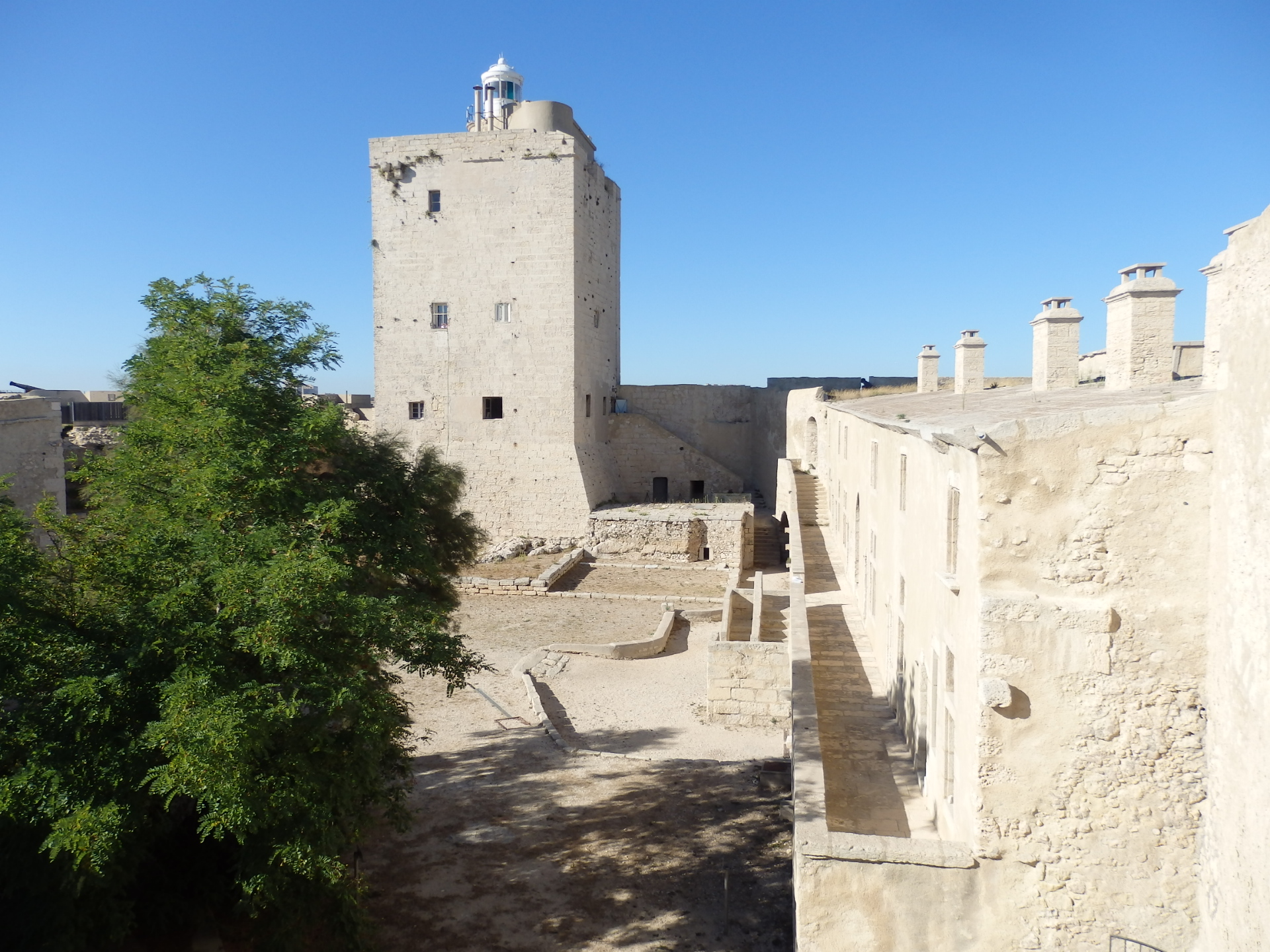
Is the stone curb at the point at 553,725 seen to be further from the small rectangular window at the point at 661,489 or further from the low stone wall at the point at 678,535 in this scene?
the small rectangular window at the point at 661,489

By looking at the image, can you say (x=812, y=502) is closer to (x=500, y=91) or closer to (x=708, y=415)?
(x=708, y=415)

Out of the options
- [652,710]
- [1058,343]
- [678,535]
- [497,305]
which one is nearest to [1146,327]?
[1058,343]

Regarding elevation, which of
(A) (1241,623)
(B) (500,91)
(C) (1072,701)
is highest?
(B) (500,91)

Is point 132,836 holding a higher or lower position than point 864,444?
lower

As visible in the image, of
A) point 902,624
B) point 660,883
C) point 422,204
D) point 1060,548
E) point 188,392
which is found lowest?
point 660,883

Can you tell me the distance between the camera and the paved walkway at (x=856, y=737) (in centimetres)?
670

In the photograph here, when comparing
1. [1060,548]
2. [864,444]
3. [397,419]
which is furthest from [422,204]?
[1060,548]

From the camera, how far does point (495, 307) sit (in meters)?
24.9

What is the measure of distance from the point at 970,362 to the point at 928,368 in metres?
4.57

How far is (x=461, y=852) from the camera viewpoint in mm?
9102

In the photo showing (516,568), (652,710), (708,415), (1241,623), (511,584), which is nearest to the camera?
(1241,623)

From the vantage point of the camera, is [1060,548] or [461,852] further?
[461,852]

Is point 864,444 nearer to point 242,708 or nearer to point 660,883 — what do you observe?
point 660,883

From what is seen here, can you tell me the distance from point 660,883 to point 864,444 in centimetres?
727
